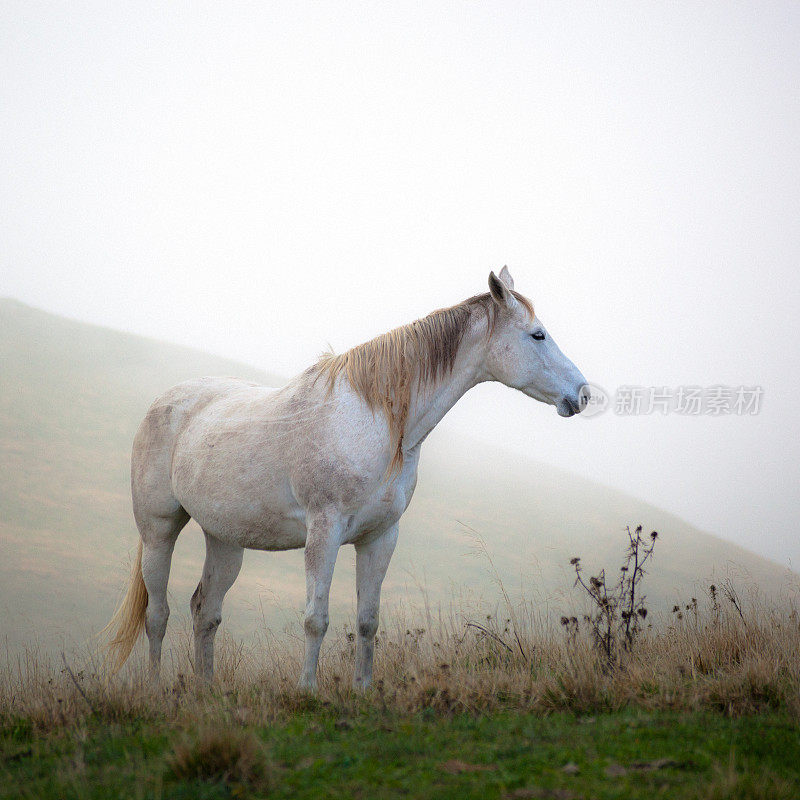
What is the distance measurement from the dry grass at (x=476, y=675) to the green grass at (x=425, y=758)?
23cm

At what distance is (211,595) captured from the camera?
A: 18.8 ft

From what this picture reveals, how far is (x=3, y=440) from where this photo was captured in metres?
13.7

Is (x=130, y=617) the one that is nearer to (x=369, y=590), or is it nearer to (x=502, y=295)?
(x=369, y=590)

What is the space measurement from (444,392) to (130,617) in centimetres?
338

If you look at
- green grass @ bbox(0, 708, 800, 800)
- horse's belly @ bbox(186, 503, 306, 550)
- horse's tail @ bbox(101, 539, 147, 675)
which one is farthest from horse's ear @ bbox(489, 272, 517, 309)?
horse's tail @ bbox(101, 539, 147, 675)

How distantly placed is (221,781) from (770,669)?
10.1 feet

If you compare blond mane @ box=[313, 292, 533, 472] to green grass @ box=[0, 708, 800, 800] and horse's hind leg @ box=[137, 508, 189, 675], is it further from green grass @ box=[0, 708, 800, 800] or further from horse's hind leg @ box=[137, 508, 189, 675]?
horse's hind leg @ box=[137, 508, 189, 675]

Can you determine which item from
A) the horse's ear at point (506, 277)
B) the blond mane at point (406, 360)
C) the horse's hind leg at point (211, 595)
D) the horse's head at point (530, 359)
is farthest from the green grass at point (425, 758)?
the horse's ear at point (506, 277)

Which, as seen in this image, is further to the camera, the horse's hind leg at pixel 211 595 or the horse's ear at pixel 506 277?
the horse's hind leg at pixel 211 595

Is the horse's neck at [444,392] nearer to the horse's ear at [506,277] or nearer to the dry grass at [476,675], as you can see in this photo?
the horse's ear at [506,277]

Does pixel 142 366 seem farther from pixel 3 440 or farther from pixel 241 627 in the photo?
pixel 241 627

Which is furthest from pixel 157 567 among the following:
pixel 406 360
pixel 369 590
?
pixel 406 360

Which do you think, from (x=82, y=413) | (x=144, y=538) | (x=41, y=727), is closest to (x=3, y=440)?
(x=82, y=413)

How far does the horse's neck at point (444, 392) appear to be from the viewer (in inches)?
185
